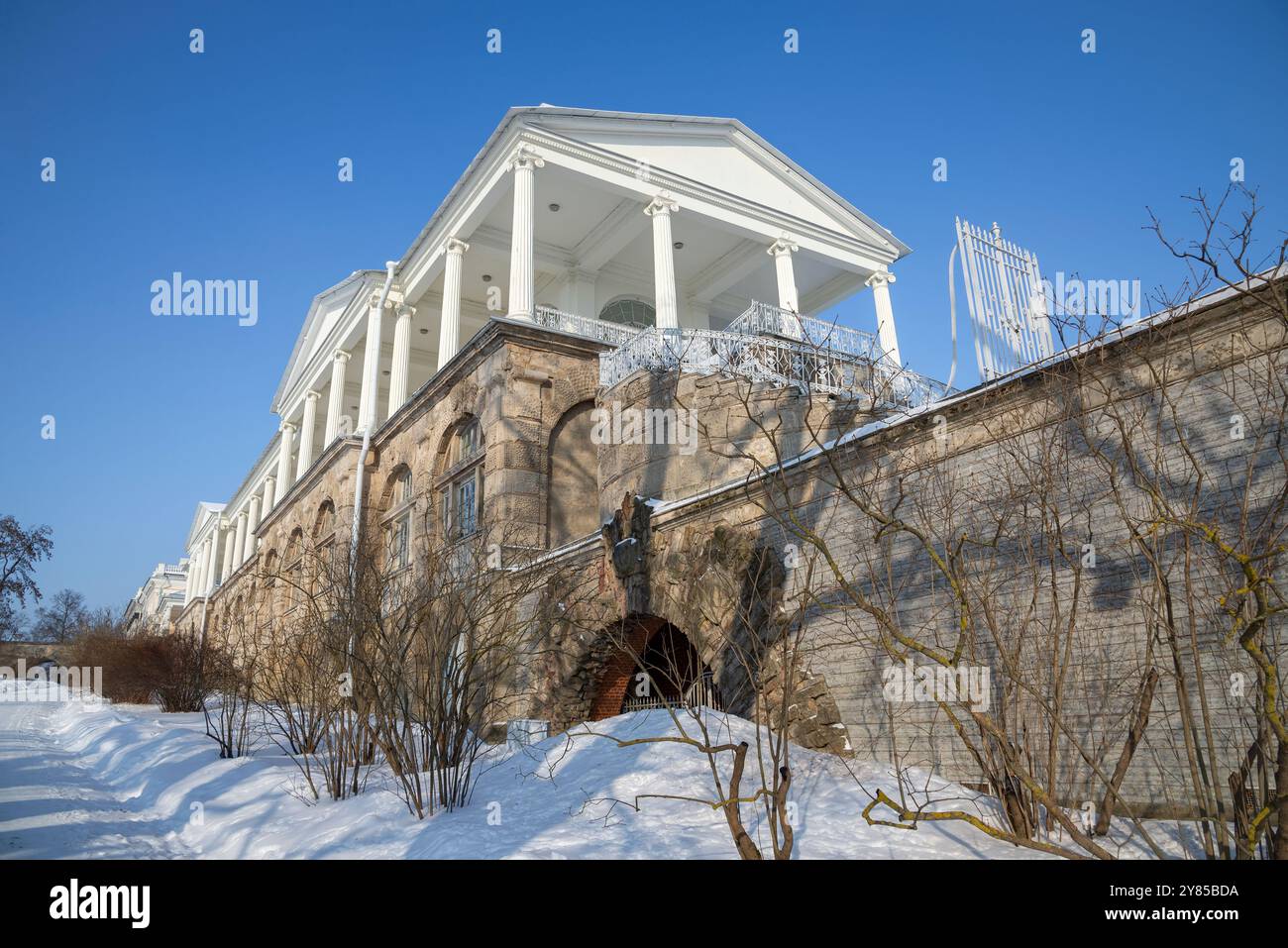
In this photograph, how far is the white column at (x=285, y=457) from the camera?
3456cm

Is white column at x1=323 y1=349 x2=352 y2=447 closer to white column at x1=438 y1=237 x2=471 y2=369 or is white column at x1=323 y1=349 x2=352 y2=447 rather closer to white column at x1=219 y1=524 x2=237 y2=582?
white column at x1=438 y1=237 x2=471 y2=369

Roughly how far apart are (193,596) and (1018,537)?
5728cm

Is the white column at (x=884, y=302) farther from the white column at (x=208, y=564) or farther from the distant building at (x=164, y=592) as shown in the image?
the distant building at (x=164, y=592)

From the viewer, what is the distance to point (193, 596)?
53219 millimetres

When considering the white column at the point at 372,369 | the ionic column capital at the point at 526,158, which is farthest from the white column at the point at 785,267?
the white column at the point at 372,369

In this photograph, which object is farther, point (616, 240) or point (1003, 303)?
point (616, 240)

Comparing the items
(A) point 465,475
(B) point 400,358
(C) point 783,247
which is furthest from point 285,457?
(C) point 783,247

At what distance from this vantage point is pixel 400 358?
24453 mm

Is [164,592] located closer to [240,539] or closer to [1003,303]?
[240,539]

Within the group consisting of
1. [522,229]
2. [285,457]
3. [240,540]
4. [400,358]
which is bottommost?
[240,540]

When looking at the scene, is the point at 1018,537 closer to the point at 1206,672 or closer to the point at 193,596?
the point at 1206,672

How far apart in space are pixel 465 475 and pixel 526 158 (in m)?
7.43

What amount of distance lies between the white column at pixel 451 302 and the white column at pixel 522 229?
9.52 ft
